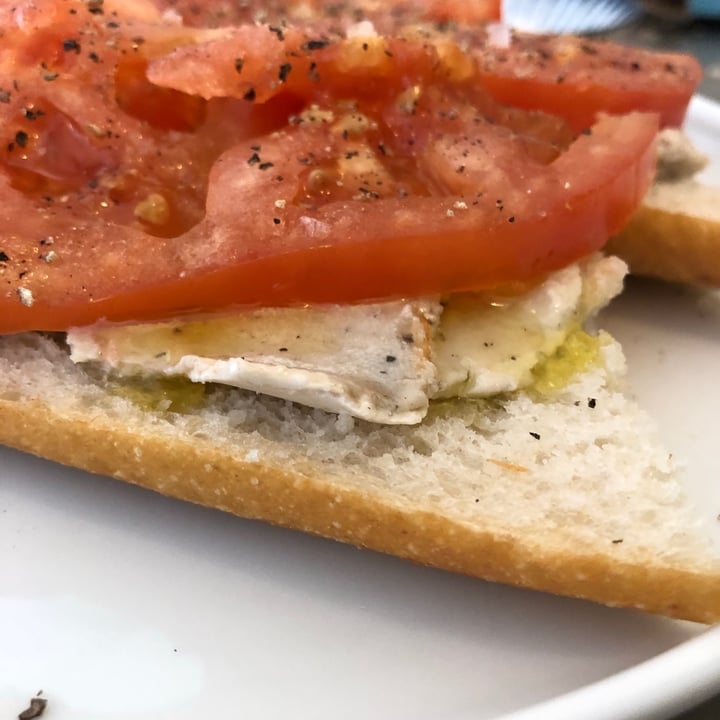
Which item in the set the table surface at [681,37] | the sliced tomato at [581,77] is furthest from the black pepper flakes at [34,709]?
the table surface at [681,37]

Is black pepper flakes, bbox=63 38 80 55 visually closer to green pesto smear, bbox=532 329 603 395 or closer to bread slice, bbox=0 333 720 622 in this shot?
bread slice, bbox=0 333 720 622

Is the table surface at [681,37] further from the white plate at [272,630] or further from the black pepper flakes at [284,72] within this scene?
the white plate at [272,630]

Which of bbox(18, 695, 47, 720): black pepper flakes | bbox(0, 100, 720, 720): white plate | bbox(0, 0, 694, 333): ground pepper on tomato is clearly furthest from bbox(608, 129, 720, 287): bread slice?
bbox(18, 695, 47, 720): black pepper flakes

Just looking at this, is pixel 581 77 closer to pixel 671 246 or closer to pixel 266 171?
pixel 671 246

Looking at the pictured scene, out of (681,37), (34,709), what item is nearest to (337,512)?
(34,709)

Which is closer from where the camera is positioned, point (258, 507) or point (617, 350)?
point (258, 507)

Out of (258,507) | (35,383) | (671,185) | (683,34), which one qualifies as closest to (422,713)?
→ (258,507)

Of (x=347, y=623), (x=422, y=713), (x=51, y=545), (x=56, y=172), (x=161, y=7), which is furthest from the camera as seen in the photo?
(x=161, y=7)

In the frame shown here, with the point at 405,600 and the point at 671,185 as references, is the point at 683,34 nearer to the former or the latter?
the point at 671,185
